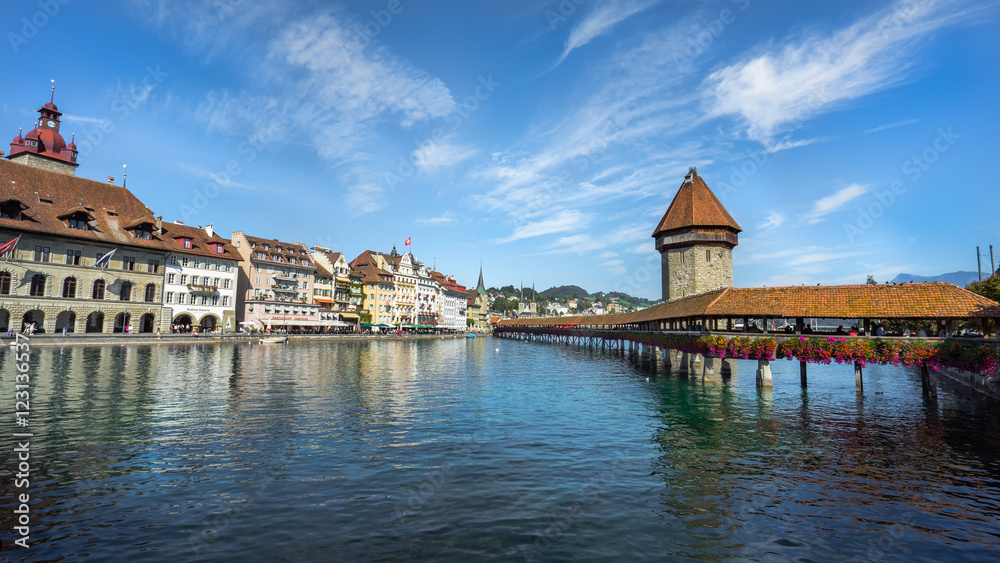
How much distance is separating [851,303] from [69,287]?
7121cm

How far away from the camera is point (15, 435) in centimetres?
1545

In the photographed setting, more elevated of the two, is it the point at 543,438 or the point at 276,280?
the point at 276,280

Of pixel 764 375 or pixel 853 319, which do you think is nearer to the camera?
pixel 853 319

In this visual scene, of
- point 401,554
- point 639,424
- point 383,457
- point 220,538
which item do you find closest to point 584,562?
point 401,554

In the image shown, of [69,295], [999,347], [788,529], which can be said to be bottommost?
[788,529]

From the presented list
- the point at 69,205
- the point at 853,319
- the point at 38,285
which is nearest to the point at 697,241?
the point at 853,319

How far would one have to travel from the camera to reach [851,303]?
87.8 feet

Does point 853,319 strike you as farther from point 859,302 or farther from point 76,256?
point 76,256

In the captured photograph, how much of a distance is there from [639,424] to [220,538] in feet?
50.3

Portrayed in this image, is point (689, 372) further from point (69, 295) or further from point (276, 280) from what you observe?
point (276, 280)

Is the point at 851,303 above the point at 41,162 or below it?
below

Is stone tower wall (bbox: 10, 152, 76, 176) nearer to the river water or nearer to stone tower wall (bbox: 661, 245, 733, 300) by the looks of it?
the river water

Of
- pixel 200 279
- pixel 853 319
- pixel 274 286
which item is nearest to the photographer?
pixel 853 319

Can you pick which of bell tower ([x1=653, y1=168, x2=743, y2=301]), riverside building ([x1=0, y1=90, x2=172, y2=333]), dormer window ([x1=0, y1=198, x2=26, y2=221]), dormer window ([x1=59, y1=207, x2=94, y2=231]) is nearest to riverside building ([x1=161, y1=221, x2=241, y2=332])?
riverside building ([x1=0, y1=90, x2=172, y2=333])
